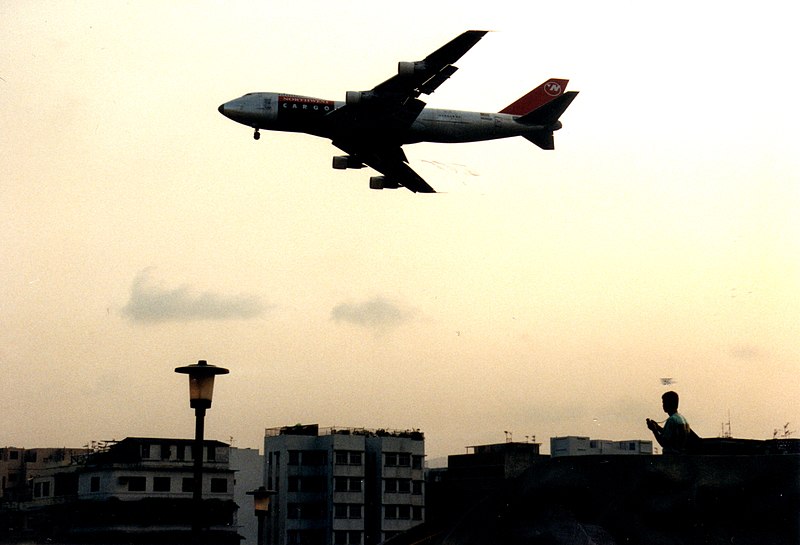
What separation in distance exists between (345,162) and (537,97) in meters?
14.8

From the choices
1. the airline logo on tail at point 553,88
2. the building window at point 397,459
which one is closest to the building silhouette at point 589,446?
the building window at point 397,459

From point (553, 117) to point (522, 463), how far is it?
8258 cm

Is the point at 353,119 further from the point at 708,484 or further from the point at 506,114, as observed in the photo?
the point at 708,484

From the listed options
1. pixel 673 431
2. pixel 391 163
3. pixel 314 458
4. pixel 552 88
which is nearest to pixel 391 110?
pixel 391 163

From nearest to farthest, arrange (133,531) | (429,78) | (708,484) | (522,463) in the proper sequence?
1. (708,484)
2. (429,78)
3. (133,531)
4. (522,463)

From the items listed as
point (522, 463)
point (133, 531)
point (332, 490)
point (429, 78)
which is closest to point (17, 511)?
point (133, 531)

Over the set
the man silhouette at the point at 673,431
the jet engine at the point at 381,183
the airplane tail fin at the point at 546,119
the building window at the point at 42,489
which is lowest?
the man silhouette at the point at 673,431

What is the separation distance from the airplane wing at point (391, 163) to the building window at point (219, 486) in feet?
215

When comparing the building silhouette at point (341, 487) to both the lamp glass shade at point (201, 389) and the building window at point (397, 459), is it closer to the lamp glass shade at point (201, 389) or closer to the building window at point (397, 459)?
the building window at point (397, 459)

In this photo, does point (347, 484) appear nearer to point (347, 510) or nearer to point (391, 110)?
point (347, 510)

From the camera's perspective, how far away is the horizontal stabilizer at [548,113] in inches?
2311

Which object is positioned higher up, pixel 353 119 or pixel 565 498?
pixel 353 119

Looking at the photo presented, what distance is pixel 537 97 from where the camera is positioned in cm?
6619

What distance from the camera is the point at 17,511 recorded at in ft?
389
